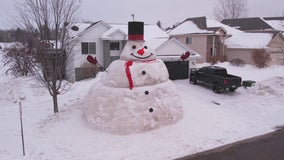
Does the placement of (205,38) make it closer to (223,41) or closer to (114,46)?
(223,41)

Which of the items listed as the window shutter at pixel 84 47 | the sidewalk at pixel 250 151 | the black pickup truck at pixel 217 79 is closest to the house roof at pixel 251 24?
the black pickup truck at pixel 217 79

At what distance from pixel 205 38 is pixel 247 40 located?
20.6ft

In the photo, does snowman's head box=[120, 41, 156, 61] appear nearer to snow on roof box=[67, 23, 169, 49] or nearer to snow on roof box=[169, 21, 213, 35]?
snow on roof box=[67, 23, 169, 49]

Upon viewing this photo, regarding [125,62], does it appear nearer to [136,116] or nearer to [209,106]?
[136,116]

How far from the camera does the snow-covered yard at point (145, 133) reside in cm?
936

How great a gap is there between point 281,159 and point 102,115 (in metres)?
7.10

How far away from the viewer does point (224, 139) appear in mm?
10789

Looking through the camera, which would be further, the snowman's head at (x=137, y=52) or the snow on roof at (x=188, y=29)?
the snow on roof at (x=188, y=29)

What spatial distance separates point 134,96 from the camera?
1105 centimetres

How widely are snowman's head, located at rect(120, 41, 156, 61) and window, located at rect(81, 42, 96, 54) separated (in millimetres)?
15766

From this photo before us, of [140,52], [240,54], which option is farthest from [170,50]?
[240,54]

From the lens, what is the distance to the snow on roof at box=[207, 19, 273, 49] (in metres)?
32.9

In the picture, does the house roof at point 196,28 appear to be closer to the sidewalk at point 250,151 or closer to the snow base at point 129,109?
the snow base at point 129,109

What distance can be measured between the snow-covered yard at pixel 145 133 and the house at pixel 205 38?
1584 centimetres
